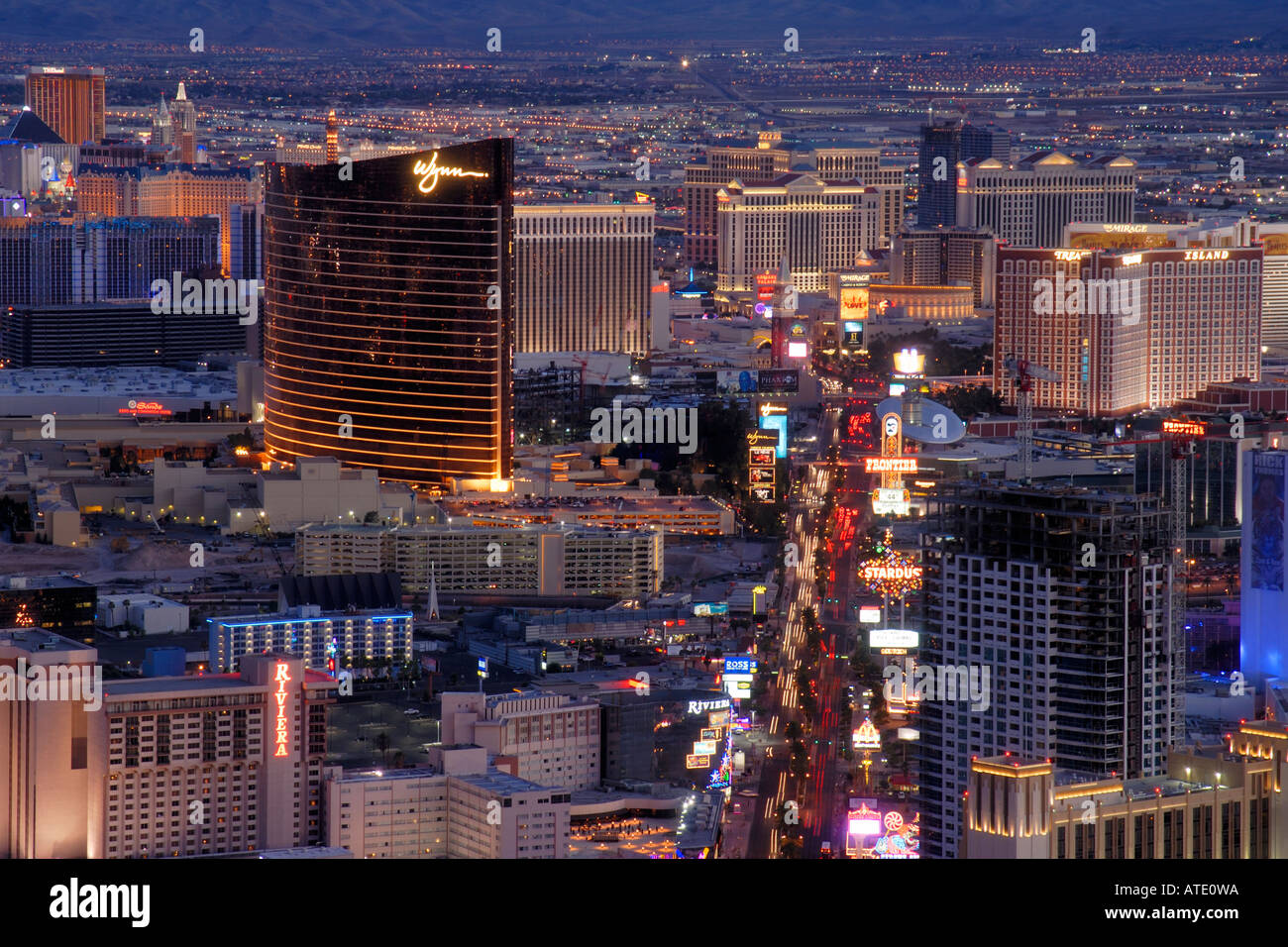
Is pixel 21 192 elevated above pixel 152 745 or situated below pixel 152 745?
above

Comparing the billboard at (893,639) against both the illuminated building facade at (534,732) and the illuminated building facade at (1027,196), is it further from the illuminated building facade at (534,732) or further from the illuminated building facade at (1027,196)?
the illuminated building facade at (1027,196)

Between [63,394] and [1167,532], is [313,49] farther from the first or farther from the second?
[1167,532]

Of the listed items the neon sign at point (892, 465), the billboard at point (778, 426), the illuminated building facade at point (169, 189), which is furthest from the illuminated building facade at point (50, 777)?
the illuminated building facade at point (169, 189)

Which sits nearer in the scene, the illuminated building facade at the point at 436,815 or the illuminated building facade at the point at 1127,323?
the illuminated building facade at the point at 436,815

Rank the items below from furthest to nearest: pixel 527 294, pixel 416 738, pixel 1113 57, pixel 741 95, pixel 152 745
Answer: pixel 741 95
pixel 1113 57
pixel 527 294
pixel 416 738
pixel 152 745
